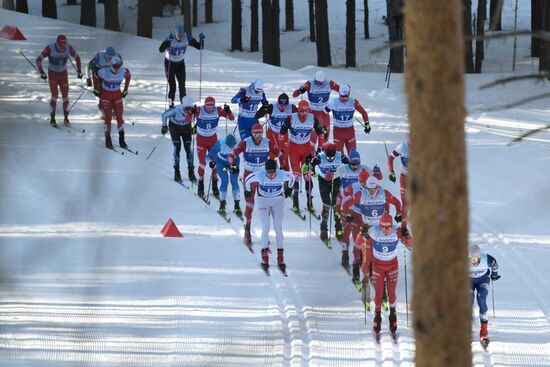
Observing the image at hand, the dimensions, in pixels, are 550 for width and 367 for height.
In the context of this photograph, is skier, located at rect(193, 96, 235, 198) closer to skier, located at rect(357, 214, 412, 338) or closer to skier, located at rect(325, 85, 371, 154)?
skier, located at rect(325, 85, 371, 154)

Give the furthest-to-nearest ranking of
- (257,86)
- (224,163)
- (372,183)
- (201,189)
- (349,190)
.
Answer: (257,86) < (201,189) < (224,163) < (349,190) < (372,183)

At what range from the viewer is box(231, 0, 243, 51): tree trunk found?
41.9m

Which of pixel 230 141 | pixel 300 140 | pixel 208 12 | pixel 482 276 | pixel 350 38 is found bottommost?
pixel 482 276

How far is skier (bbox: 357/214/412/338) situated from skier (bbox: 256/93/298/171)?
5.50 m

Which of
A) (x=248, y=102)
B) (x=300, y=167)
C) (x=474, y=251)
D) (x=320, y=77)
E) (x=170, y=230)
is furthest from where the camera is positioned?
(x=320, y=77)

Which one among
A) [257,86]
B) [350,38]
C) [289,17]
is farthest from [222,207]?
[289,17]

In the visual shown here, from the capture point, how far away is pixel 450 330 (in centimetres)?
491

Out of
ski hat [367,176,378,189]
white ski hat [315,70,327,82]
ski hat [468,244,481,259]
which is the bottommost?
ski hat [468,244,481,259]

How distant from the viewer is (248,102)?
2077 cm

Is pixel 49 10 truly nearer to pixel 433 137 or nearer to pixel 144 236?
pixel 144 236

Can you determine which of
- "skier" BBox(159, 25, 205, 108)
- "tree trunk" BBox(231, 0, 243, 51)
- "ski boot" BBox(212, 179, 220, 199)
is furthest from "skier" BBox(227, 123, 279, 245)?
"tree trunk" BBox(231, 0, 243, 51)

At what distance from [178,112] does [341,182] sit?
4.02m

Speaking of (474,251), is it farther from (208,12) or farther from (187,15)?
(208,12)

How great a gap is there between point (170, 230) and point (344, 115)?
4081mm
